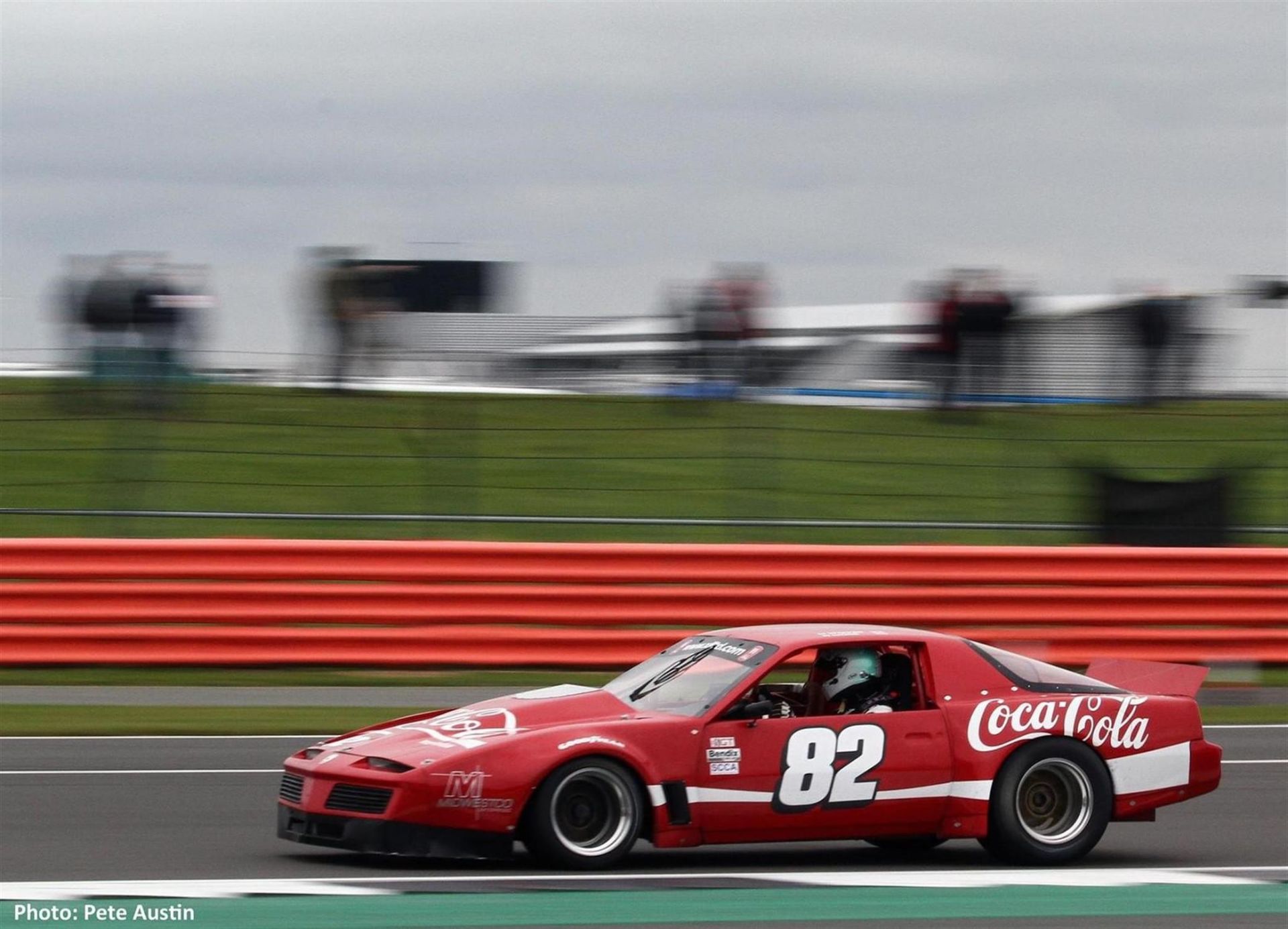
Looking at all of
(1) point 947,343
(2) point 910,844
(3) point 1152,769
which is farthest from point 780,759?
(1) point 947,343

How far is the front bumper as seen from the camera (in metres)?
6.63

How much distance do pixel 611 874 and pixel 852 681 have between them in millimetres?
1403

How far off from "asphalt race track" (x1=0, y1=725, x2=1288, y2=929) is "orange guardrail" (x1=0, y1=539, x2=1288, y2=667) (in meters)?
3.73

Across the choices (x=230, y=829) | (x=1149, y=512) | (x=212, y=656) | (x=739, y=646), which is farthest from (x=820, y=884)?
(x=1149, y=512)

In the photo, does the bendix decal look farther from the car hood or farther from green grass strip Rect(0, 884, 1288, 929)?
green grass strip Rect(0, 884, 1288, 929)

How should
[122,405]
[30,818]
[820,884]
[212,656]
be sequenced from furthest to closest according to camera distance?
[122,405] < [212,656] < [30,818] < [820,884]

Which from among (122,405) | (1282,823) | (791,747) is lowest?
(1282,823)

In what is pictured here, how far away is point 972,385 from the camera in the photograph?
53.2 ft

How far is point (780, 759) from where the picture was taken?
7.05 meters

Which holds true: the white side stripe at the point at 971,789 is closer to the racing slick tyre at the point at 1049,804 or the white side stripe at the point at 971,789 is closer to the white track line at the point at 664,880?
the racing slick tyre at the point at 1049,804

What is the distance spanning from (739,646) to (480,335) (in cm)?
971

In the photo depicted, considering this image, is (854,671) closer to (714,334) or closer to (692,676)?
(692,676)

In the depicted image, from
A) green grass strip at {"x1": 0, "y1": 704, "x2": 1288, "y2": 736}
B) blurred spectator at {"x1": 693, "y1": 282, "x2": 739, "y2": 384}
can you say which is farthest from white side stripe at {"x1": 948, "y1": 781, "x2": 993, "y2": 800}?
blurred spectator at {"x1": 693, "y1": 282, "x2": 739, "y2": 384}

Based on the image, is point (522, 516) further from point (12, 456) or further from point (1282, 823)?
point (1282, 823)
